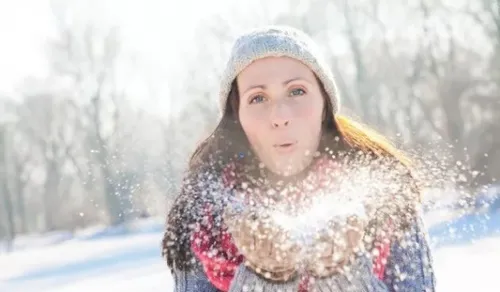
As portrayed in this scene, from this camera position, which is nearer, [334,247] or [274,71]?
[334,247]

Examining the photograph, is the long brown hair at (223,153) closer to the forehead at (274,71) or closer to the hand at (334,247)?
the forehead at (274,71)

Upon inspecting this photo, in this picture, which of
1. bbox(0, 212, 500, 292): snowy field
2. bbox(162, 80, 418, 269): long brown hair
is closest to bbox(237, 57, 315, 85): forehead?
bbox(162, 80, 418, 269): long brown hair

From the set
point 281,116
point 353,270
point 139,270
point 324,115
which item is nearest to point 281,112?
point 281,116

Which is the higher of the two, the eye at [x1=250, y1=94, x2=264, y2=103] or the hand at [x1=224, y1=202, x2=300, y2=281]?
the eye at [x1=250, y1=94, x2=264, y2=103]

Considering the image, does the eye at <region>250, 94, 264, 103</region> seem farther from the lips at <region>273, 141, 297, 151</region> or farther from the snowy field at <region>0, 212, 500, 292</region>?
the snowy field at <region>0, 212, 500, 292</region>

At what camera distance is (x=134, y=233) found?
21.8 meters

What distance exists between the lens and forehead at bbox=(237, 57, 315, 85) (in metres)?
1.73

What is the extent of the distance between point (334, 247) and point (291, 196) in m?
0.27

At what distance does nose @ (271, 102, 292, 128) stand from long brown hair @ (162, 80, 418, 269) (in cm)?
18

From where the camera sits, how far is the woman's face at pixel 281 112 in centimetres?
168

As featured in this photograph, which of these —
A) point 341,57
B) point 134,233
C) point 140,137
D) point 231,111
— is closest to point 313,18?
point 341,57

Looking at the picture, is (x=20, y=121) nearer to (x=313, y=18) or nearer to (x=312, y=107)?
(x=313, y=18)

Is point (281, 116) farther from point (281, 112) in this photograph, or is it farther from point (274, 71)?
point (274, 71)

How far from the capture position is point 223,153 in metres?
1.91
